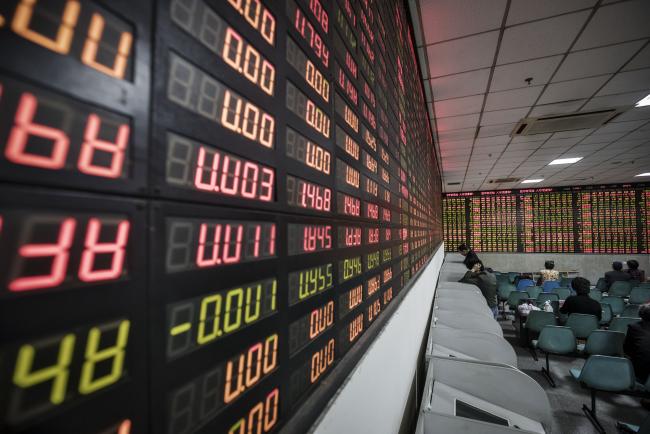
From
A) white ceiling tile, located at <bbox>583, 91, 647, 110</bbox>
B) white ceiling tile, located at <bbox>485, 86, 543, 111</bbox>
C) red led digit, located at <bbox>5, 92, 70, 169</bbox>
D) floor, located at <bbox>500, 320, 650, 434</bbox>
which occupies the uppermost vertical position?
white ceiling tile, located at <bbox>583, 91, 647, 110</bbox>

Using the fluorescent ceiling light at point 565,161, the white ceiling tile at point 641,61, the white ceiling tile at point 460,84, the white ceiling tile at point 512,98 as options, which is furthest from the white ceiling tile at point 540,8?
the fluorescent ceiling light at point 565,161

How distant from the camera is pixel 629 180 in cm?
1133

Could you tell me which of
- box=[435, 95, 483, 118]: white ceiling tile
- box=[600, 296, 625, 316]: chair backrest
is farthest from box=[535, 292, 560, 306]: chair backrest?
box=[435, 95, 483, 118]: white ceiling tile

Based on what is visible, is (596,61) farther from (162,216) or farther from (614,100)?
(162,216)

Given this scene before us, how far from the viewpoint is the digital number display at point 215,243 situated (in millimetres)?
561

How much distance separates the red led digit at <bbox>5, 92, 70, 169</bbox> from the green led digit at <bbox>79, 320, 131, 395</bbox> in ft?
0.76

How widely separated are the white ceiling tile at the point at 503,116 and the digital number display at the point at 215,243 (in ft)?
17.5

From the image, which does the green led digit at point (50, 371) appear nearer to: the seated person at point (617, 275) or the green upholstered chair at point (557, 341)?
the green upholstered chair at point (557, 341)

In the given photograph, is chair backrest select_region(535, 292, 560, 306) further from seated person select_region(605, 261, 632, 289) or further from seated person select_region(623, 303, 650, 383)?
seated person select_region(605, 261, 632, 289)

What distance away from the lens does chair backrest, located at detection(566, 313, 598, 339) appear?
14.5 ft

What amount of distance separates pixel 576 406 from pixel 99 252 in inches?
193

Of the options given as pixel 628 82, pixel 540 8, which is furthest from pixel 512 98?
pixel 540 8

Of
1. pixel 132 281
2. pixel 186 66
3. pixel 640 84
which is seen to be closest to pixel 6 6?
pixel 186 66

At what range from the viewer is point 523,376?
81.8 inches
